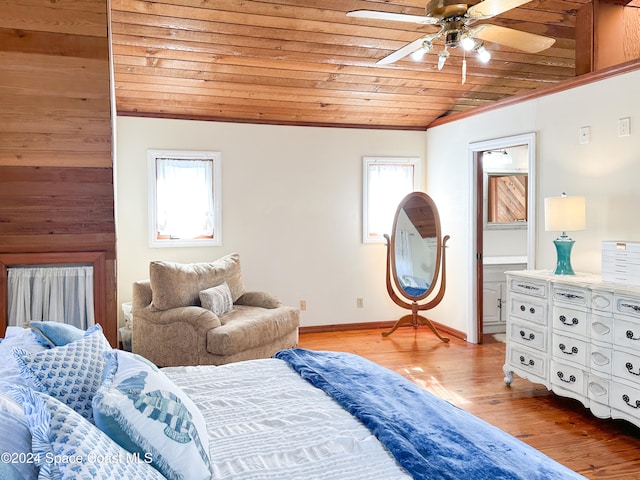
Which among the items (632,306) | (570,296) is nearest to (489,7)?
(632,306)

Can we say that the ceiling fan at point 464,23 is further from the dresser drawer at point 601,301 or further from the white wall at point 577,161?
the dresser drawer at point 601,301

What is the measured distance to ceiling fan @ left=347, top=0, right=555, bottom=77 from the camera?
2576mm

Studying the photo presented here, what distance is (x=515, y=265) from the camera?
19.3 ft

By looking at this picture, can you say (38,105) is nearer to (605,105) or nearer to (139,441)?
(139,441)

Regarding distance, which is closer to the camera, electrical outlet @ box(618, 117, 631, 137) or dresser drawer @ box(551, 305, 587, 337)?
dresser drawer @ box(551, 305, 587, 337)

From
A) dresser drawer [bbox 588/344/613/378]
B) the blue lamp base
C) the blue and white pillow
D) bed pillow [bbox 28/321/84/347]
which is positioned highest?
the blue lamp base

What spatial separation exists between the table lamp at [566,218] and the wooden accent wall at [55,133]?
2964 millimetres

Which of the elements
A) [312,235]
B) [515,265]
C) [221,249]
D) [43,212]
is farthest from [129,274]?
[515,265]

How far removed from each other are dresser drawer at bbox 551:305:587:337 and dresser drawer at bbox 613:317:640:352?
24cm

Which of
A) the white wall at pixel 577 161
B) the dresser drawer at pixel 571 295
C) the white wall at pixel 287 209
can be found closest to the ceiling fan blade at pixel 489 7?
the white wall at pixel 577 161

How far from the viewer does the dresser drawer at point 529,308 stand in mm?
3793

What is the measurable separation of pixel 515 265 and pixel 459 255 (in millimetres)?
686

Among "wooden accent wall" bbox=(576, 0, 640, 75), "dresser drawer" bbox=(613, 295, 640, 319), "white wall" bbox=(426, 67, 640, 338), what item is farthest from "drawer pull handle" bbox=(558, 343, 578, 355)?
"wooden accent wall" bbox=(576, 0, 640, 75)

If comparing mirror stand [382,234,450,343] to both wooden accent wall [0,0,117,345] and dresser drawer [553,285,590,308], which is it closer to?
dresser drawer [553,285,590,308]
